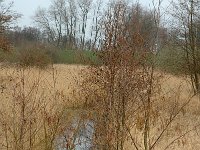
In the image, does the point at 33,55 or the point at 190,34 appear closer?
the point at 190,34

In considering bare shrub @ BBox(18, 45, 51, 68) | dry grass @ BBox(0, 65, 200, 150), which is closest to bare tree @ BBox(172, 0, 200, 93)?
dry grass @ BBox(0, 65, 200, 150)

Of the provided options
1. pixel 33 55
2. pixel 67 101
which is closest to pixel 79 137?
pixel 67 101

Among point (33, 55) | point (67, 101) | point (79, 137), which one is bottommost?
point (79, 137)

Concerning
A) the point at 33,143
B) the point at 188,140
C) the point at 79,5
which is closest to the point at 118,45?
the point at 33,143

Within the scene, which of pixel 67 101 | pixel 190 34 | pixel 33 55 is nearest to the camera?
pixel 67 101

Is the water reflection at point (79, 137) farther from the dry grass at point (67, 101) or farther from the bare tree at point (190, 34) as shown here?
the bare tree at point (190, 34)

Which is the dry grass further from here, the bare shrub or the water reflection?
the bare shrub

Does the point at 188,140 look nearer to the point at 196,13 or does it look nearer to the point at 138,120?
the point at 138,120

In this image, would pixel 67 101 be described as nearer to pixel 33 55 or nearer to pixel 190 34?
pixel 190 34

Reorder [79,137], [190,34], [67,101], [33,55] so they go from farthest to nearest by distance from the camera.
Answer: [33,55]
[190,34]
[67,101]
[79,137]

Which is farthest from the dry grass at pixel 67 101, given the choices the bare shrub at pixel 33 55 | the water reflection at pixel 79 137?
the bare shrub at pixel 33 55

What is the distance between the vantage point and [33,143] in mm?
7438

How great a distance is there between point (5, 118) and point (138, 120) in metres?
3.11

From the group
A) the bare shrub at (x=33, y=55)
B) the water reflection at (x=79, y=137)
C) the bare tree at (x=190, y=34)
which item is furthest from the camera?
the bare shrub at (x=33, y=55)
